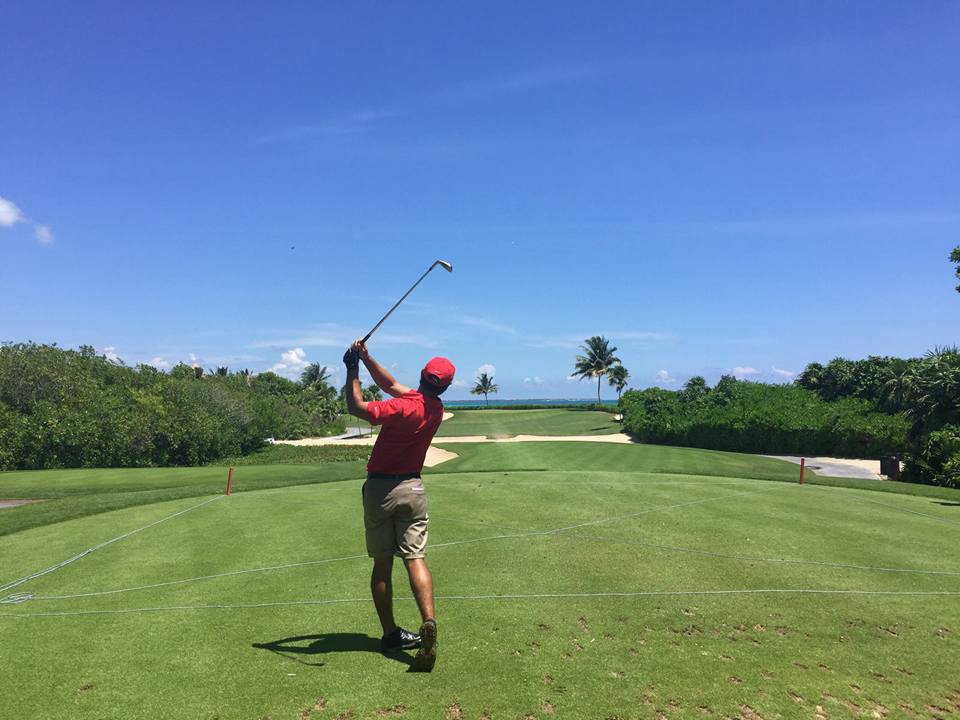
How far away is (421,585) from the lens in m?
5.19

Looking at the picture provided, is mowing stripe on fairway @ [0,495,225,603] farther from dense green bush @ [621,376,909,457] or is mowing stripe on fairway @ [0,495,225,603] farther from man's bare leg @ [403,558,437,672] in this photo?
dense green bush @ [621,376,909,457]

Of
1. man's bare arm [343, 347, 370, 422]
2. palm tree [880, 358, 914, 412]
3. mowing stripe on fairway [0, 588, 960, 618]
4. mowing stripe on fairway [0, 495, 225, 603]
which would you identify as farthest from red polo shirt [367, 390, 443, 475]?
palm tree [880, 358, 914, 412]

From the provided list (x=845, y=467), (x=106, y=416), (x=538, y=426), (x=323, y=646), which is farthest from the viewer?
(x=538, y=426)

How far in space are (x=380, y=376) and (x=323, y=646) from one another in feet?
8.50

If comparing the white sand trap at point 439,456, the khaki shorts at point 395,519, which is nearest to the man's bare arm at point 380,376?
the khaki shorts at point 395,519

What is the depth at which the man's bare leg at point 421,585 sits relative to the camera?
505 cm

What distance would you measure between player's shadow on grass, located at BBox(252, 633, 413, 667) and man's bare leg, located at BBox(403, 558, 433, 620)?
0.47m

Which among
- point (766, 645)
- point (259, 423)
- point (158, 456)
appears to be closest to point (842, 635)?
point (766, 645)

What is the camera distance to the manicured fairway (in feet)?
14.5

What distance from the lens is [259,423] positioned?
2185 inches

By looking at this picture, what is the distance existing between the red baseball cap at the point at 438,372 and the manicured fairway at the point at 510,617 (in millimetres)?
2483

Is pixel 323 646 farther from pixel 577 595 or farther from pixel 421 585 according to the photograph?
pixel 577 595

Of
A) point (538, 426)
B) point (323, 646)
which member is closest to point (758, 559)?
point (323, 646)

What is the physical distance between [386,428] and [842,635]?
16.5ft
